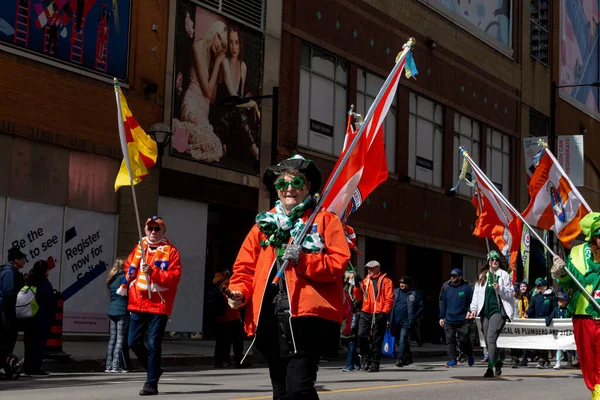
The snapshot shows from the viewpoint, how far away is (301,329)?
694 centimetres

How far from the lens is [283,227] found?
7160mm

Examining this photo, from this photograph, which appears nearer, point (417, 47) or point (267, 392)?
point (267, 392)

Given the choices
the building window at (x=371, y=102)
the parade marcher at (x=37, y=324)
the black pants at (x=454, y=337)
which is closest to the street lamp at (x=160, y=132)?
the black pants at (x=454, y=337)

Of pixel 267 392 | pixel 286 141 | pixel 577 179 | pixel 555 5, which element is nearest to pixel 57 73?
pixel 286 141

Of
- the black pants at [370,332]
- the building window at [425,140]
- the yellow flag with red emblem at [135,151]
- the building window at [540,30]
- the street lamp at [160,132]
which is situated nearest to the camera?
the yellow flag with red emblem at [135,151]

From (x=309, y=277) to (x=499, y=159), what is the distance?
120ft

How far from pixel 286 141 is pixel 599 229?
19.9 meters

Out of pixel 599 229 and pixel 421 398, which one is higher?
pixel 599 229

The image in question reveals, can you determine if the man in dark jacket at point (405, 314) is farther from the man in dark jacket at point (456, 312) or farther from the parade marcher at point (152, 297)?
the parade marcher at point (152, 297)

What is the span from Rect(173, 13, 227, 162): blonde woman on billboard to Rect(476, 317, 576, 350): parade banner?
8501 mm

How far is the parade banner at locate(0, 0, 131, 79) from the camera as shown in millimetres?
21188

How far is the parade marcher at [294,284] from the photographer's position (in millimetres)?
6926

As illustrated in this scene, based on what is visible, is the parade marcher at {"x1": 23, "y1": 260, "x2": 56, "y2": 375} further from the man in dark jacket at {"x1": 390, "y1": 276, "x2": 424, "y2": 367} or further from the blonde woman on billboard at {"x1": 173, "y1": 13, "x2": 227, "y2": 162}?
the blonde woman on billboard at {"x1": 173, "y1": 13, "x2": 227, "y2": 162}

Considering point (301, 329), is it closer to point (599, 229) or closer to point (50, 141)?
point (599, 229)
